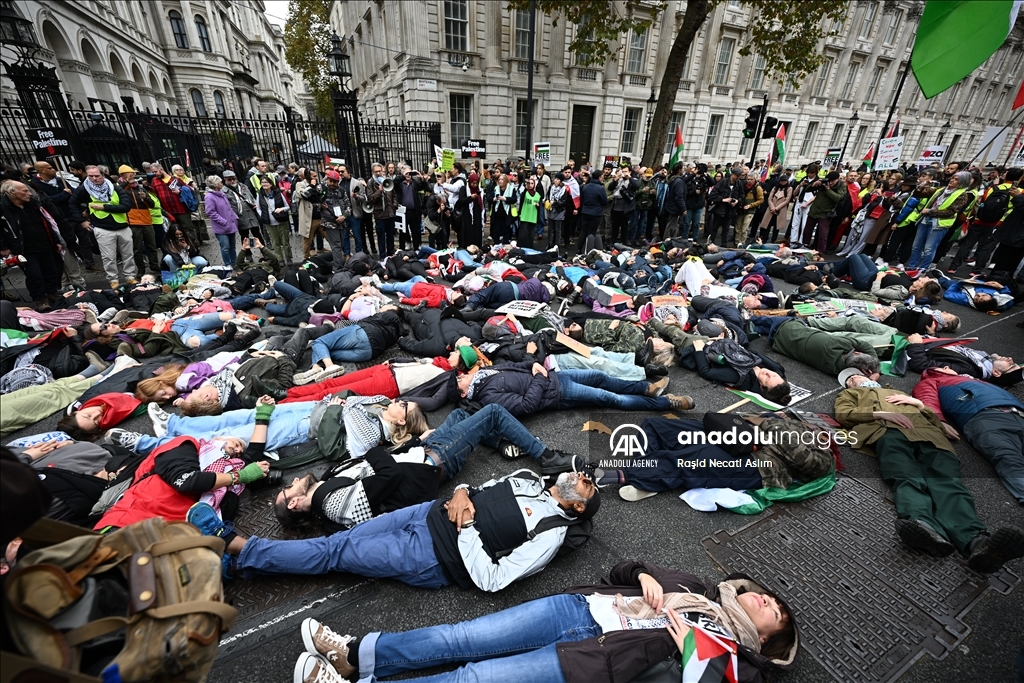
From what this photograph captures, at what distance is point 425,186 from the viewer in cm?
1106

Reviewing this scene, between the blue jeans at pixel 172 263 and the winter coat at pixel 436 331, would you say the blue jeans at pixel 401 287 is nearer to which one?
the winter coat at pixel 436 331

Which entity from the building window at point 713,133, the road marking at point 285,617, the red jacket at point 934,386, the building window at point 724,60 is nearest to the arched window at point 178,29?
the building window at point 724,60

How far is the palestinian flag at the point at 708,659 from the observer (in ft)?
6.47

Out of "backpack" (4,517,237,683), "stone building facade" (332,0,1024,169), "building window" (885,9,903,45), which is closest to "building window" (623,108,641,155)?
"stone building facade" (332,0,1024,169)

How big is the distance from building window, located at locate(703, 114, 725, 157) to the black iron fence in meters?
22.2

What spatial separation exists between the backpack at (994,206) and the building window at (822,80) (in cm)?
3172

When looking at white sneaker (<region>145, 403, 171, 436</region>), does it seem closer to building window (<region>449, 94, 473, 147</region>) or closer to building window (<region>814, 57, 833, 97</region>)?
building window (<region>449, 94, 473, 147</region>)

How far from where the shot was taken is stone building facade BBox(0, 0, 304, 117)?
2202 cm

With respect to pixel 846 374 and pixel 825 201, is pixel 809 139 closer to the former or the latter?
pixel 825 201

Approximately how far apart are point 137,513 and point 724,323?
6.85 meters

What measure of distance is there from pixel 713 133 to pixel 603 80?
442 inches

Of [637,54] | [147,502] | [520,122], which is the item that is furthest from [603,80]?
[147,502]

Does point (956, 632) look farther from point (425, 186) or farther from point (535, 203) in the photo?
point (425, 186)

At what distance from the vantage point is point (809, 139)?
113 ft
